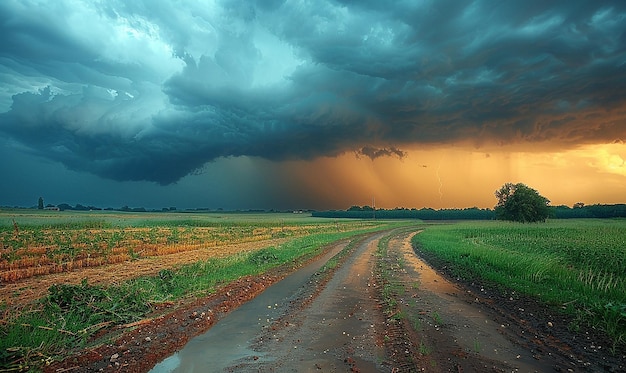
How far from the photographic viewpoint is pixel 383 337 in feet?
33.1

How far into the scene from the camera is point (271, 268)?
24.3 metres

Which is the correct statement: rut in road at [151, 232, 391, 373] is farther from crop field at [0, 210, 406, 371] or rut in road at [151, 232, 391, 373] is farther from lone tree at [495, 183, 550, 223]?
lone tree at [495, 183, 550, 223]

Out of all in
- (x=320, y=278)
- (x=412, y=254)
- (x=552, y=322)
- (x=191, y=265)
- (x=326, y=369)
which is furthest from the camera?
(x=412, y=254)

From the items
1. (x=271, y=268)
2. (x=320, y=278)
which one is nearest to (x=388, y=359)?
(x=320, y=278)

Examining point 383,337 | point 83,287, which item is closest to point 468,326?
point 383,337

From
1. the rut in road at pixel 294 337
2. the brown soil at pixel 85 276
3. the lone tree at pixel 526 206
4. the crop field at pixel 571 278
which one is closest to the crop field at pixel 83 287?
the brown soil at pixel 85 276

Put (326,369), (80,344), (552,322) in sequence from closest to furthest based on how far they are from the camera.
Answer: (326,369) → (80,344) → (552,322)

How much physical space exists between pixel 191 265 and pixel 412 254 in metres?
18.8

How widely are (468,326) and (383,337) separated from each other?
123 inches

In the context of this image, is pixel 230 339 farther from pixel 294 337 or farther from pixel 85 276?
pixel 85 276

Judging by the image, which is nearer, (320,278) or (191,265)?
(320,278)

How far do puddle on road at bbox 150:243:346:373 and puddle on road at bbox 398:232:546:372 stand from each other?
5.28 m

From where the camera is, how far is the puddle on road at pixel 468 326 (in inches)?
348

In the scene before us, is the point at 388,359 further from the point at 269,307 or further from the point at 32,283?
the point at 32,283
